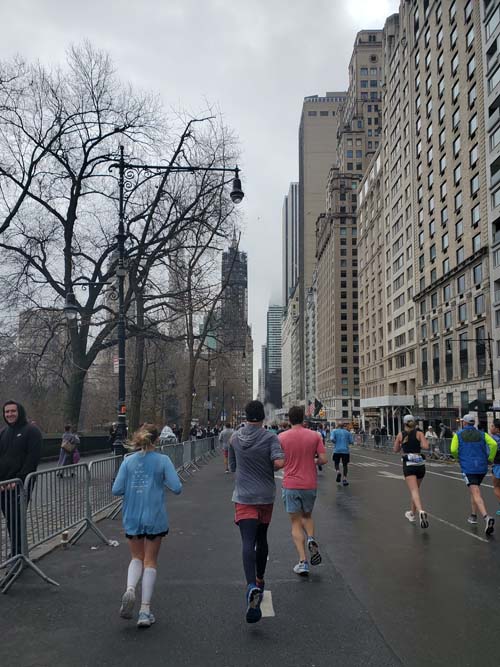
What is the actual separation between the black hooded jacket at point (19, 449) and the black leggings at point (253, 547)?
3.01 meters

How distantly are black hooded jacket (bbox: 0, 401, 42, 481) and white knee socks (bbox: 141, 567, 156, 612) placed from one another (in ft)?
8.57

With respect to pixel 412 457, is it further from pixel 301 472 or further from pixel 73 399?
pixel 73 399

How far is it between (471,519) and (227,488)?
25.4 ft

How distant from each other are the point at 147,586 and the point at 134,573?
0.57 ft

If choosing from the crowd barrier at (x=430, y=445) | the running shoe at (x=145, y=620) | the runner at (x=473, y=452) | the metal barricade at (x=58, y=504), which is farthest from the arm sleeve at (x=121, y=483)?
the crowd barrier at (x=430, y=445)

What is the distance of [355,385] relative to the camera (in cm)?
12162

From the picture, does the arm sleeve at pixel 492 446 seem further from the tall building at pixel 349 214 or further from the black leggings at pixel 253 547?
the tall building at pixel 349 214

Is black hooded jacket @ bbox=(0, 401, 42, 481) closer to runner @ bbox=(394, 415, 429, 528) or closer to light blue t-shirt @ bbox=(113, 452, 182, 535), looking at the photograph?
light blue t-shirt @ bbox=(113, 452, 182, 535)

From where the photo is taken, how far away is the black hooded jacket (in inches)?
268

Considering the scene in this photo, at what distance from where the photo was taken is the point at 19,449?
6879 millimetres

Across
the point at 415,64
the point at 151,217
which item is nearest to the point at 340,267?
the point at 415,64

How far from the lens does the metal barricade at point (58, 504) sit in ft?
23.3

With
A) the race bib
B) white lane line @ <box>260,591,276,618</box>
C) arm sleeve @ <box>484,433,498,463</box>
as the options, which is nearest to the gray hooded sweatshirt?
A: white lane line @ <box>260,591,276,618</box>

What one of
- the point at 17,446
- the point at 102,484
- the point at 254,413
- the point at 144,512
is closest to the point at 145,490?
the point at 144,512
